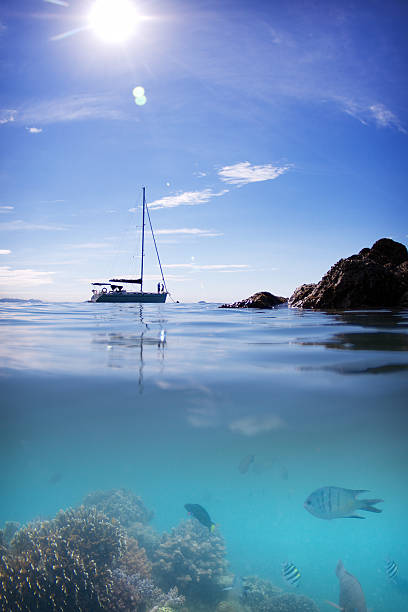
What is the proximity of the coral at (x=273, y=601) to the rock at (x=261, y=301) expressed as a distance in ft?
54.3

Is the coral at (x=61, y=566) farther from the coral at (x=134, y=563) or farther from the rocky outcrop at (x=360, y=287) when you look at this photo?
the rocky outcrop at (x=360, y=287)

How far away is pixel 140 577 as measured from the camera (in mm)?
5812

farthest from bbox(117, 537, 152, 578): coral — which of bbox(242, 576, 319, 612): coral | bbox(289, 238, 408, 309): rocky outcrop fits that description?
bbox(289, 238, 408, 309): rocky outcrop

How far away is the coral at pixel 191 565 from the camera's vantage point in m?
6.46

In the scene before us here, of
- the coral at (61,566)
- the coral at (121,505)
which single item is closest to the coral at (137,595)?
the coral at (61,566)

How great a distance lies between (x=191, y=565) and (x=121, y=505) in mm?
2553

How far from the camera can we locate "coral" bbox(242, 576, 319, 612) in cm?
638

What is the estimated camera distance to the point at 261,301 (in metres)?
22.4

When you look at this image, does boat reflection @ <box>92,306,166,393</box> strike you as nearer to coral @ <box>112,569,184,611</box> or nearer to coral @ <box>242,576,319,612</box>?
coral @ <box>112,569,184,611</box>

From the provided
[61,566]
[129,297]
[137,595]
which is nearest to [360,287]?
[137,595]

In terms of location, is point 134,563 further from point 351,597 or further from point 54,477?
point 351,597

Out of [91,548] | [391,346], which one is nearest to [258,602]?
[91,548]

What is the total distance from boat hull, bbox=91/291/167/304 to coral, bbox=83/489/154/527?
32.5 metres

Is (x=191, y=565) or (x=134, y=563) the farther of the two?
(x=191, y=565)
